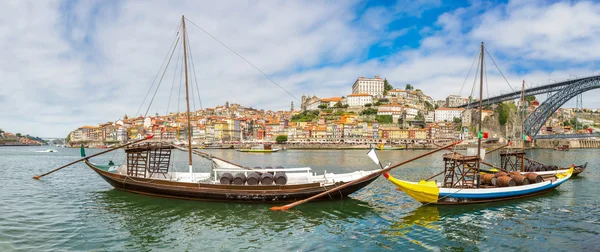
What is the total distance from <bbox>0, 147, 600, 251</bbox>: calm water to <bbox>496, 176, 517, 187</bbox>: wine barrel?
836 millimetres

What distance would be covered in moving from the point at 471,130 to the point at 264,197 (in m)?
109

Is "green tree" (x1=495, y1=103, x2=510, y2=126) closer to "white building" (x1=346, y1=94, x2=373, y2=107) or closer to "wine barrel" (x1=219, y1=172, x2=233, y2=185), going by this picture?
"white building" (x1=346, y1=94, x2=373, y2=107)

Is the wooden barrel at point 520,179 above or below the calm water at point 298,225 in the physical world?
above

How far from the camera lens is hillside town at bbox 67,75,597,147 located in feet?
345

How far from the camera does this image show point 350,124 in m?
107

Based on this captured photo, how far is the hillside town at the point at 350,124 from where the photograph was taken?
105125 millimetres

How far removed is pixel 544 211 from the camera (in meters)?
12.7

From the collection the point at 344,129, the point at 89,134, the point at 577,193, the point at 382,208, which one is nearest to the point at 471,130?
the point at 344,129

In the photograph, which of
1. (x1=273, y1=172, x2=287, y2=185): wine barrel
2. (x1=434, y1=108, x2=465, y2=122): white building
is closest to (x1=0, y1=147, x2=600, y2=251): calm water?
(x1=273, y1=172, x2=287, y2=185): wine barrel

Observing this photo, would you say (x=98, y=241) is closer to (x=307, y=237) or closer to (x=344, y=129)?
(x=307, y=237)

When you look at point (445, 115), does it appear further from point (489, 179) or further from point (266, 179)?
point (266, 179)

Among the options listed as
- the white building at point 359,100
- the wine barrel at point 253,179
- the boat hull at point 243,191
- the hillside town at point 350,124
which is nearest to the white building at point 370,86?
the hillside town at point 350,124

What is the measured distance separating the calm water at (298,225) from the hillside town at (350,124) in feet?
262

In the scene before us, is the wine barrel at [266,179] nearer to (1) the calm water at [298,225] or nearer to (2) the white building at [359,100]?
(1) the calm water at [298,225]
